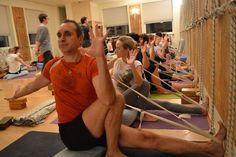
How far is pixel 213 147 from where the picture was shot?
5.11 ft

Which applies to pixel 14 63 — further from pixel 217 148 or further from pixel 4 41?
pixel 217 148

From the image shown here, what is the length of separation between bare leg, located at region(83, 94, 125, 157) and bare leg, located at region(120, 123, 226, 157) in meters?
0.14

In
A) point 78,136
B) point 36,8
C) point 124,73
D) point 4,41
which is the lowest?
point 78,136

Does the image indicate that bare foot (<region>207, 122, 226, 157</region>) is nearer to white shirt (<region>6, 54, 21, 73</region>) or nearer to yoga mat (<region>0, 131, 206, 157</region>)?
yoga mat (<region>0, 131, 206, 157</region>)

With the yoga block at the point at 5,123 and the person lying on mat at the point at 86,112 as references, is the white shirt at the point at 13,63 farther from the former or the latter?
the person lying on mat at the point at 86,112

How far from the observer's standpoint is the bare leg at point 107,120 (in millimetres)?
1494

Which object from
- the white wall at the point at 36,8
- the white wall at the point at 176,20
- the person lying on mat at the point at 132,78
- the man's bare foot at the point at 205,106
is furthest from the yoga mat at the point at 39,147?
the white wall at the point at 176,20

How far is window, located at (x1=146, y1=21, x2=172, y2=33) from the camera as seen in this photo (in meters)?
11.2

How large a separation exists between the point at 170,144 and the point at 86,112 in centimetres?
63

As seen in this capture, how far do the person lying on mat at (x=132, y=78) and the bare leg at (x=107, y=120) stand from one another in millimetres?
959

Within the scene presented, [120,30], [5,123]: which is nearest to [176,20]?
[120,30]

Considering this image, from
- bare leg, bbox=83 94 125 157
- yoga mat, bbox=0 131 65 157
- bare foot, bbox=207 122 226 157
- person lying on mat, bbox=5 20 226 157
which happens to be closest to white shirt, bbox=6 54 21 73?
yoga mat, bbox=0 131 65 157

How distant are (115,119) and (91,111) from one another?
0.56 feet

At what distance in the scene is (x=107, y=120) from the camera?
1.51 meters
